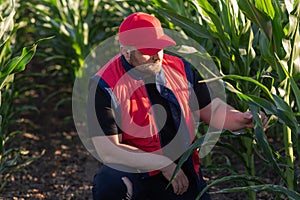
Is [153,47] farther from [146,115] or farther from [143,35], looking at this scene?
[146,115]

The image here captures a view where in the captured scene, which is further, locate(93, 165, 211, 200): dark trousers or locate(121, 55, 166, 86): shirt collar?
locate(93, 165, 211, 200): dark trousers

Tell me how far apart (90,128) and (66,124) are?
94.0 inches

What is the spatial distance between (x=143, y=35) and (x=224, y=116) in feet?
1.63

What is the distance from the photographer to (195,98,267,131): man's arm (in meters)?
2.86

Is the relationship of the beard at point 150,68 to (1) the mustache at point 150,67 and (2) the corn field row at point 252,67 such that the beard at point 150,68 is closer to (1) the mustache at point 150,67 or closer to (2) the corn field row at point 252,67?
(1) the mustache at point 150,67

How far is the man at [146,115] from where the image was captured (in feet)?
9.20

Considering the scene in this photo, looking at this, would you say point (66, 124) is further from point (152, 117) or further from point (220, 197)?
point (152, 117)

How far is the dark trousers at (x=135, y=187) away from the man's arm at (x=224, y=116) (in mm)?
277

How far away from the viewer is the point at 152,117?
289 cm

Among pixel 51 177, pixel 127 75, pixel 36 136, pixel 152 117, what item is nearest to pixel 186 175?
pixel 152 117

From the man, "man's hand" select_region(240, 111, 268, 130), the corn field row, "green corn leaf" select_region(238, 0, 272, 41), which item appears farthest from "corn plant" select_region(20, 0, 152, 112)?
"green corn leaf" select_region(238, 0, 272, 41)

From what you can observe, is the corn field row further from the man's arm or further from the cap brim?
the cap brim

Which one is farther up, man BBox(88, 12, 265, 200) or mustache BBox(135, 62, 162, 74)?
mustache BBox(135, 62, 162, 74)

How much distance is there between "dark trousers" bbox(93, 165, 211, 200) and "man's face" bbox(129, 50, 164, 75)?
471mm
